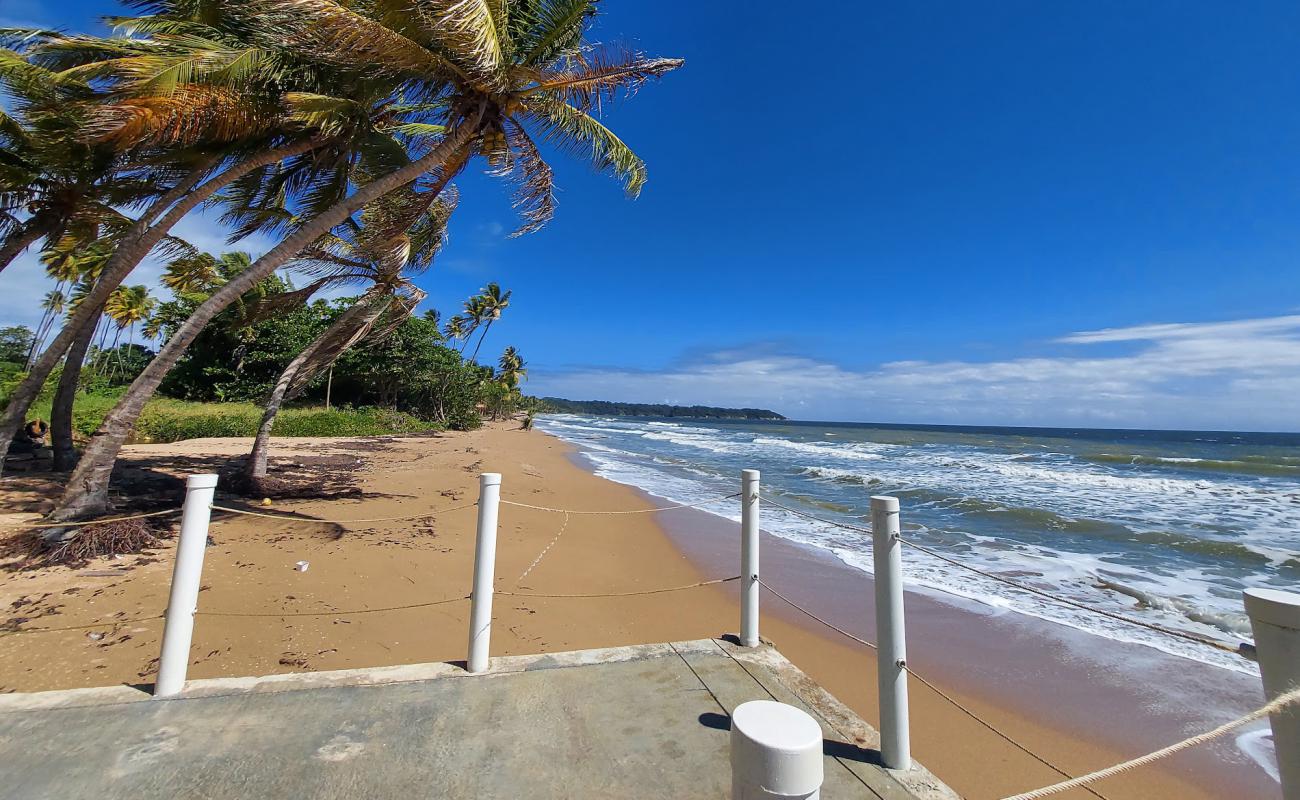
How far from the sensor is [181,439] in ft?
56.5

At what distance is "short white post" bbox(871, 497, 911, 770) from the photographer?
96.2 inches

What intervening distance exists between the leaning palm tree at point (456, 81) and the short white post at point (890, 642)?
240 inches

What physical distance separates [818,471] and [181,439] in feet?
70.6

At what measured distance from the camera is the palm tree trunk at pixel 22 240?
824 centimetres

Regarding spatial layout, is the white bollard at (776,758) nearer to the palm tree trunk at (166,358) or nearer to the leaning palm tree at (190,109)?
the palm tree trunk at (166,358)

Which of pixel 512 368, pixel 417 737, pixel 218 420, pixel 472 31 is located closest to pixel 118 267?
→ pixel 472 31

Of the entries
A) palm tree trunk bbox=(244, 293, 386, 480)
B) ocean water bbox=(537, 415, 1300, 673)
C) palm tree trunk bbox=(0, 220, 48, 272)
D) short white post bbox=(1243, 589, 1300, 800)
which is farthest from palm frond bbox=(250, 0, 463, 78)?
ocean water bbox=(537, 415, 1300, 673)

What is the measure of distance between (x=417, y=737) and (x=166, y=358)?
6006mm

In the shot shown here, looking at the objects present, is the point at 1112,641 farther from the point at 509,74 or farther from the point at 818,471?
the point at 818,471

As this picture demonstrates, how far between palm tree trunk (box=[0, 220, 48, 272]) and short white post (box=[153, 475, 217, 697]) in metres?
9.67

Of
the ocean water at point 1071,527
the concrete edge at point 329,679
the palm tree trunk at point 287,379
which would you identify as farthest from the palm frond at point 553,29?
the ocean water at point 1071,527

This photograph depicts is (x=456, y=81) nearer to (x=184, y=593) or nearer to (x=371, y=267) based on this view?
(x=371, y=267)

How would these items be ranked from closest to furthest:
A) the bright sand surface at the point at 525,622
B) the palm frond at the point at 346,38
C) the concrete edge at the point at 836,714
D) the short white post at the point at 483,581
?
1. the concrete edge at the point at 836,714
2. the short white post at the point at 483,581
3. the bright sand surface at the point at 525,622
4. the palm frond at the point at 346,38

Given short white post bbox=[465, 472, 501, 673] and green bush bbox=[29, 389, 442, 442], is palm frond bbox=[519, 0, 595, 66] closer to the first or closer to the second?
short white post bbox=[465, 472, 501, 673]
